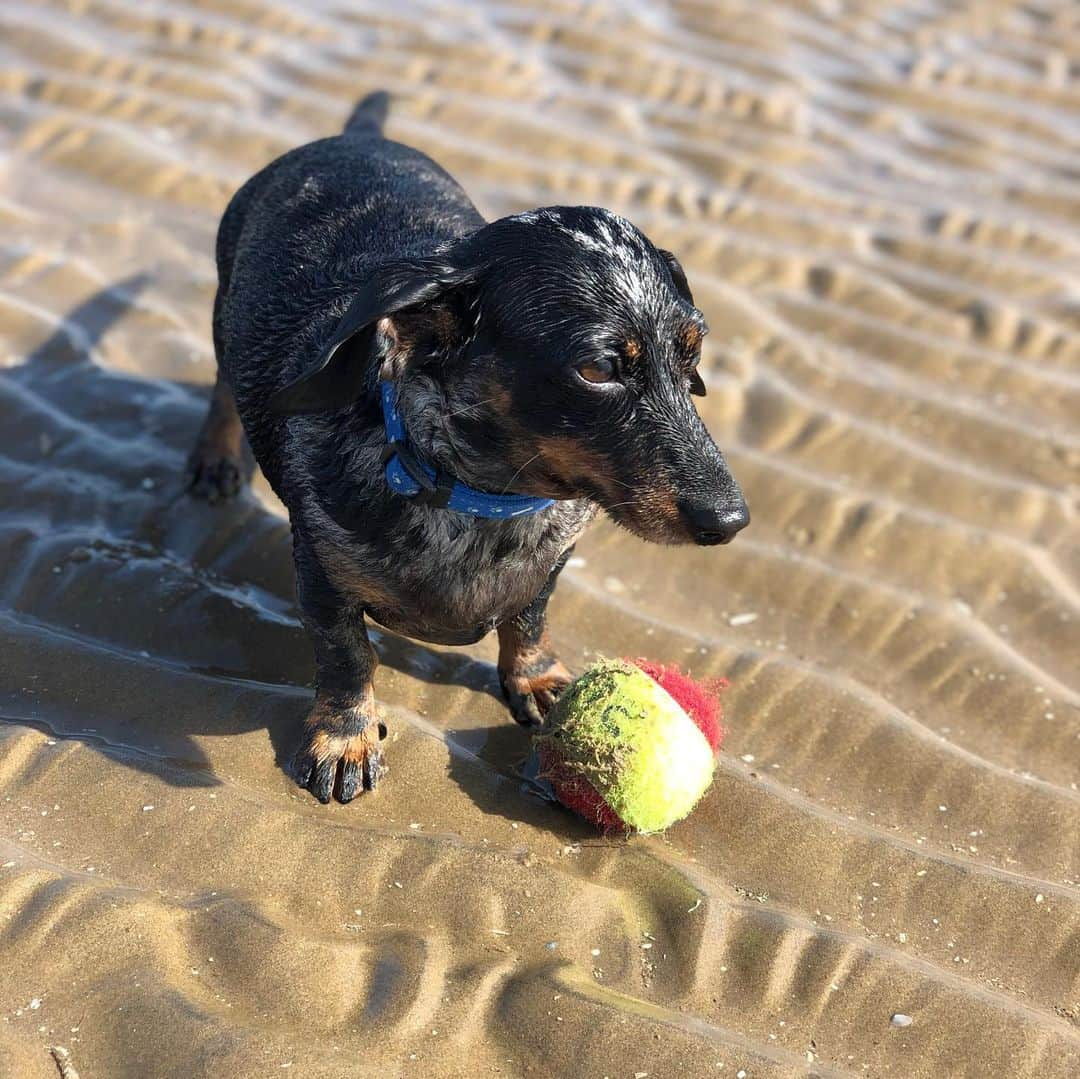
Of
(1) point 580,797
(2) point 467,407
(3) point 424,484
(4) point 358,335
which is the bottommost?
(1) point 580,797

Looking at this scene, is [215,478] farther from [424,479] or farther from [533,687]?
[424,479]

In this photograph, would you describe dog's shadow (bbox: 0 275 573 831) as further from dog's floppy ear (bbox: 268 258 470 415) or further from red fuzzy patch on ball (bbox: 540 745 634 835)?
dog's floppy ear (bbox: 268 258 470 415)

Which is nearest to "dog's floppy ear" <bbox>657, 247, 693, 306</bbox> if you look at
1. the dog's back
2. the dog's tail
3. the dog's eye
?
the dog's eye

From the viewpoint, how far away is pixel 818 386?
5477mm

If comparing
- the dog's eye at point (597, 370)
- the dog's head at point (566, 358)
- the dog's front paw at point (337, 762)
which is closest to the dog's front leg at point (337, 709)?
the dog's front paw at point (337, 762)

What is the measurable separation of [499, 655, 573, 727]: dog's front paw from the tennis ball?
1.09 ft

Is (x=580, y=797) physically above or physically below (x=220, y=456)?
above

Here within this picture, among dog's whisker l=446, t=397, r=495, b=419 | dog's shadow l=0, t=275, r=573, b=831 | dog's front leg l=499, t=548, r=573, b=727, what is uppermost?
dog's whisker l=446, t=397, r=495, b=419

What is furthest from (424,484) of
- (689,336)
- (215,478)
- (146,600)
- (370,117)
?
(370,117)

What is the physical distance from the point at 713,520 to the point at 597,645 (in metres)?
1.43

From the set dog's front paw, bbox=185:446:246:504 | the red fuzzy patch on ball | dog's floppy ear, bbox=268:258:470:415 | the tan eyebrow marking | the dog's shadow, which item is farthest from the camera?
dog's front paw, bbox=185:446:246:504

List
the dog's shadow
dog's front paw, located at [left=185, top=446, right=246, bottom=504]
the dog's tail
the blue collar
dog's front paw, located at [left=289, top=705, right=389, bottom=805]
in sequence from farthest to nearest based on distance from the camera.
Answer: the dog's tail → dog's front paw, located at [left=185, top=446, right=246, bottom=504] → the dog's shadow → dog's front paw, located at [left=289, top=705, right=389, bottom=805] → the blue collar

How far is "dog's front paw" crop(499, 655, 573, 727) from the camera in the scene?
149 inches

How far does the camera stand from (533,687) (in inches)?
151
